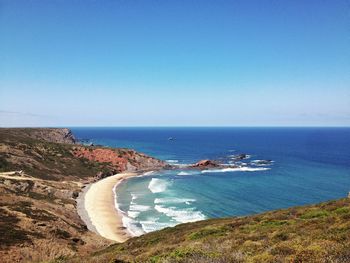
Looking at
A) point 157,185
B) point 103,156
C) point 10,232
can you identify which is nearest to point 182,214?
point 157,185

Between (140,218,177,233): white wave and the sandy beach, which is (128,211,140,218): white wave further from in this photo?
(140,218,177,233): white wave

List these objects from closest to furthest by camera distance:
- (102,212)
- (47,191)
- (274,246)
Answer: (274,246) < (102,212) < (47,191)

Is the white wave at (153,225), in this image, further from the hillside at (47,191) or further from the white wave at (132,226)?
the hillside at (47,191)

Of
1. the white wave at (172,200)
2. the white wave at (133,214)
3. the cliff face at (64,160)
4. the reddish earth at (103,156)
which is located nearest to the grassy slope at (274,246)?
the white wave at (133,214)

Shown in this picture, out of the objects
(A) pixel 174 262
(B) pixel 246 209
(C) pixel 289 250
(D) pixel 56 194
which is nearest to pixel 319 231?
(C) pixel 289 250

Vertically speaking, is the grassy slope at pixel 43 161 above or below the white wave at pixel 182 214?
above

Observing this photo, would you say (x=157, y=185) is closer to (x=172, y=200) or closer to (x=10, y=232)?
(x=172, y=200)
